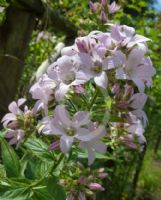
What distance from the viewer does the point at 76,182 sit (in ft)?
4.15

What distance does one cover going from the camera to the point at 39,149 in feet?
4.14

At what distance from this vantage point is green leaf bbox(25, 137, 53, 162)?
1245 mm

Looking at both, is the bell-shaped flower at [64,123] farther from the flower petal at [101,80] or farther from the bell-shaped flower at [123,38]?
the bell-shaped flower at [123,38]

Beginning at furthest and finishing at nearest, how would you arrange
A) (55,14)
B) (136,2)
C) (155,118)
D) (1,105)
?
(155,118) → (136,2) → (55,14) → (1,105)

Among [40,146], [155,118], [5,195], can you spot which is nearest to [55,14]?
[40,146]

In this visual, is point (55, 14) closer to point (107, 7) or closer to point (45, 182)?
point (107, 7)

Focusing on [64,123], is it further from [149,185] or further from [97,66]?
[149,185]

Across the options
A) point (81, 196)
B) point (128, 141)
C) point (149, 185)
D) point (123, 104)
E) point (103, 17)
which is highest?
point (103, 17)

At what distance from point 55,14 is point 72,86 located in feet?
4.67

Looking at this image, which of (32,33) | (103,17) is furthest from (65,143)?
(32,33)

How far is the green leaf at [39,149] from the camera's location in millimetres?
1245

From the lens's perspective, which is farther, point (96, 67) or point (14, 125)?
point (14, 125)

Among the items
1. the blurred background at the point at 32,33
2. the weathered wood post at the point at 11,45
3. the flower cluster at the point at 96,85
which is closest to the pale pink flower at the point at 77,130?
the flower cluster at the point at 96,85

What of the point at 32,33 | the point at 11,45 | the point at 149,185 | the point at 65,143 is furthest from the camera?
the point at 149,185
